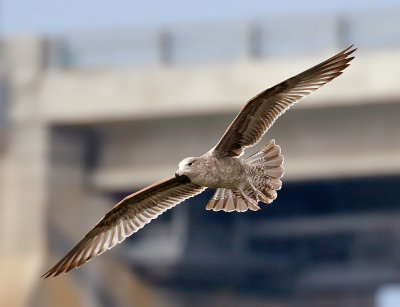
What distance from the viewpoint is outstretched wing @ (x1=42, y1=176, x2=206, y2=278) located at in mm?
12531

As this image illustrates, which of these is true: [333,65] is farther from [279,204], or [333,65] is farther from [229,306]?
[229,306]

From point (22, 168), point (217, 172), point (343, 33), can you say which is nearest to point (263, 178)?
point (217, 172)

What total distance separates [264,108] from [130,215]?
194cm

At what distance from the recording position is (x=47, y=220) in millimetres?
23344

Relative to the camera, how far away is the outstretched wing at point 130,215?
1253cm

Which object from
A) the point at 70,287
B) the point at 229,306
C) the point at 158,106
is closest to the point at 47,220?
the point at 70,287

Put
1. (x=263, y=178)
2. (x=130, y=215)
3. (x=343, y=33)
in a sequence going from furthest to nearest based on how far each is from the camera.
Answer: (x=343, y=33) → (x=130, y=215) → (x=263, y=178)

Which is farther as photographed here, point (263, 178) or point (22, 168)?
point (22, 168)

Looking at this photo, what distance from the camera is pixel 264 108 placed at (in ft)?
39.2

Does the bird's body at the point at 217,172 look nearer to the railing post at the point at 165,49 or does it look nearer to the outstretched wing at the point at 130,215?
the outstretched wing at the point at 130,215

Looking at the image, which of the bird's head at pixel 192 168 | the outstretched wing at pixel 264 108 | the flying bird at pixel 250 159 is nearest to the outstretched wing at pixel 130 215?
the flying bird at pixel 250 159

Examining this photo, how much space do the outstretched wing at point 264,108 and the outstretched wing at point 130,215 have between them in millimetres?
722

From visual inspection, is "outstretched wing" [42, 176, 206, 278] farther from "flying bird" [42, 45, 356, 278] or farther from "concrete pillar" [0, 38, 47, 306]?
"concrete pillar" [0, 38, 47, 306]

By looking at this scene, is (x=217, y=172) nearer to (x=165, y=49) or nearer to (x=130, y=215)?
(x=130, y=215)
